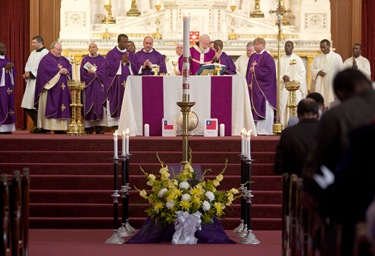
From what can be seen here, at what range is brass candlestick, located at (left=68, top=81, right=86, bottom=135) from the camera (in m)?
15.5

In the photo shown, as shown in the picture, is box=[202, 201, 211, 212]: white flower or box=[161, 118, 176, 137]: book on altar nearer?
box=[202, 201, 211, 212]: white flower

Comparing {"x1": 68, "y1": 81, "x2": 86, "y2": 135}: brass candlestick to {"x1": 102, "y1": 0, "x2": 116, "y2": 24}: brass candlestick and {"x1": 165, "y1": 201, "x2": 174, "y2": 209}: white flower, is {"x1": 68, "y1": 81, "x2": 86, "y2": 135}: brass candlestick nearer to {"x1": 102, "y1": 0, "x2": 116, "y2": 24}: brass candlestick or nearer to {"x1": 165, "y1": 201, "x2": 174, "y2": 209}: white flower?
{"x1": 102, "y1": 0, "x2": 116, "y2": 24}: brass candlestick

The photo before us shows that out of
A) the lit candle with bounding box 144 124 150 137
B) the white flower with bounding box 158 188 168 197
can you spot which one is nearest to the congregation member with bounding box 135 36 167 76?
the lit candle with bounding box 144 124 150 137

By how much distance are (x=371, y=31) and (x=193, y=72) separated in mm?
6234

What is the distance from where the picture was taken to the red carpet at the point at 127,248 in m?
9.27

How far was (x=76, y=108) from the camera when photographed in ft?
52.0

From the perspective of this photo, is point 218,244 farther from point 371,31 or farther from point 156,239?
point 371,31

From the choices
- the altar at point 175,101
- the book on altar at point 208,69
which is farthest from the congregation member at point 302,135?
the book on altar at point 208,69

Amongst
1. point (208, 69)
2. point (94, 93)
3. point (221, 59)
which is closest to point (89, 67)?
point (94, 93)

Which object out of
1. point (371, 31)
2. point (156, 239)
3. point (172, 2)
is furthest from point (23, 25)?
point (156, 239)

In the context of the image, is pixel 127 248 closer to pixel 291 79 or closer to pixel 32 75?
pixel 32 75

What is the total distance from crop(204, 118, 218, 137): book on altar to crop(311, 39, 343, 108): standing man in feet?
12.9

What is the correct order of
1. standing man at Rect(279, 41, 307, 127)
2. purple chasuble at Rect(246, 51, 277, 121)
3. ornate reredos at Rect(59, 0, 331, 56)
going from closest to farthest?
purple chasuble at Rect(246, 51, 277, 121)
standing man at Rect(279, 41, 307, 127)
ornate reredos at Rect(59, 0, 331, 56)

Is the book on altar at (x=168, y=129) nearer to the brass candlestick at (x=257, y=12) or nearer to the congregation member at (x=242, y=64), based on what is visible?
the congregation member at (x=242, y=64)
